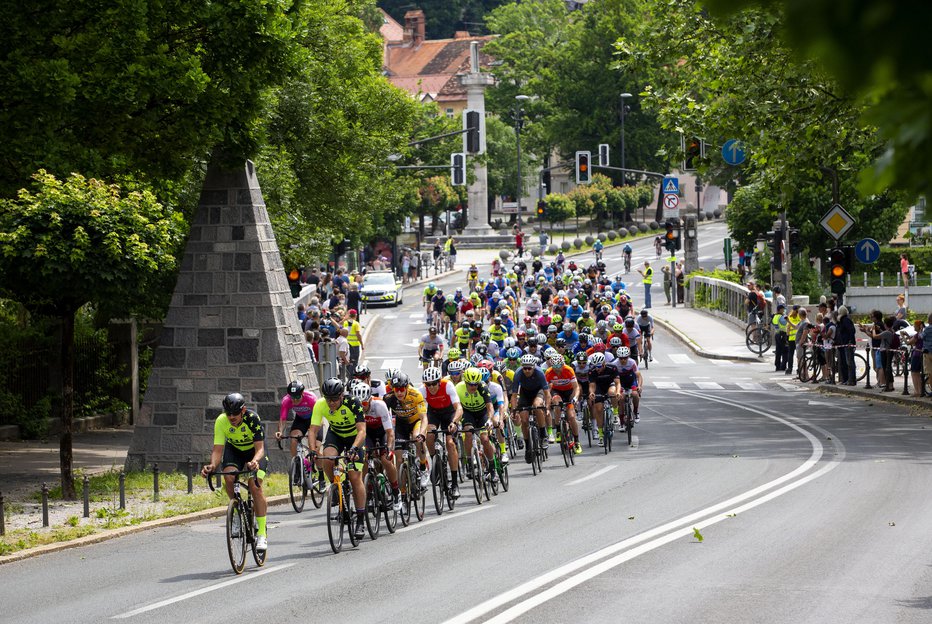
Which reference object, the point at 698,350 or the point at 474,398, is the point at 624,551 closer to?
the point at 474,398

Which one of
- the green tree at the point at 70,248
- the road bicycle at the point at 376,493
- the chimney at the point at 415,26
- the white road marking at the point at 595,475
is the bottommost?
the white road marking at the point at 595,475

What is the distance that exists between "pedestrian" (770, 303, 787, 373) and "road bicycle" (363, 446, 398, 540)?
74.5 ft

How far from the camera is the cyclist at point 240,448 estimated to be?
12.3m

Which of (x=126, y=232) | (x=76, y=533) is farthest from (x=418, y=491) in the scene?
(x=126, y=232)

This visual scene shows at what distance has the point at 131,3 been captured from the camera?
723 inches

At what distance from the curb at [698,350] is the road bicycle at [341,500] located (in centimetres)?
2887

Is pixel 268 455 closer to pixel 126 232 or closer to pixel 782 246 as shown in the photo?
pixel 126 232

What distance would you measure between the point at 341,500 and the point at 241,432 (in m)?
1.38

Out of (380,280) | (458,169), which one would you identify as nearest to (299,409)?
(458,169)

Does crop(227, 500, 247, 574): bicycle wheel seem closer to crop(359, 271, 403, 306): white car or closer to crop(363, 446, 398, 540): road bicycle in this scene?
crop(363, 446, 398, 540): road bicycle

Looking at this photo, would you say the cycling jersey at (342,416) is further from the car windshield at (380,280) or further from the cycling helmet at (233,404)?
the car windshield at (380,280)

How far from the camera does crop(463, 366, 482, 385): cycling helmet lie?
691 inches

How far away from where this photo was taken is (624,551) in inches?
508

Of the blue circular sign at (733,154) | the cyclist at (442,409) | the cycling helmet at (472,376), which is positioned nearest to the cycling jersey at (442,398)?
the cyclist at (442,409)
